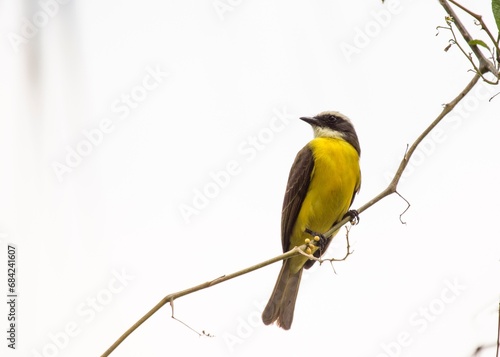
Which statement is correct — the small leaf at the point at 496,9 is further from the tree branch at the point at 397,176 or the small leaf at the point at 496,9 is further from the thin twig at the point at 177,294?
the thin twig at the point at 177,294

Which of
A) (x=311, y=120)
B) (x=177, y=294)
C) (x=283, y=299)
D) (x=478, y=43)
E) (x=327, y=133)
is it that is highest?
(x=311, y=120)

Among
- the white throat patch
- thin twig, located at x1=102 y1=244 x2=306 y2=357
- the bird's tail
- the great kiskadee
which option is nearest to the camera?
thin twig, located at x1=102 y1=244 x2=306 y2=357

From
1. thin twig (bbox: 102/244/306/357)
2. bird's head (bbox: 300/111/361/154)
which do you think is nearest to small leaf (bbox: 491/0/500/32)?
thin twig (bbox: 102/244/306/357)

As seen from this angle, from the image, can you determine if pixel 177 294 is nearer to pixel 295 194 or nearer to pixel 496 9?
pixel 496 9

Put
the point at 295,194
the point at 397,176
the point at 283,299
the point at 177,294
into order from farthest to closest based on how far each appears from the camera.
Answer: the point at 295,194
the point at 283,299
the point at 397,176
the point at 177,294

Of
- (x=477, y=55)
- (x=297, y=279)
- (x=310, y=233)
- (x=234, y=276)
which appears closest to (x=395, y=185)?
(x=477, y=55)

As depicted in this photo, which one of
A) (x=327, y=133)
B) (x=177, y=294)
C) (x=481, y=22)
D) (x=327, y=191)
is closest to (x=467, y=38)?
(x=481, y=22)

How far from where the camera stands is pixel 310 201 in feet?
17.2

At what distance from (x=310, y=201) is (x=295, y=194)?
0.14 m

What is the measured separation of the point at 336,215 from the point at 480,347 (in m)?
3.38

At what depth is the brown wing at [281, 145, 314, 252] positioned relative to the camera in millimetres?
5289

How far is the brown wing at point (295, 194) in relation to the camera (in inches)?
208

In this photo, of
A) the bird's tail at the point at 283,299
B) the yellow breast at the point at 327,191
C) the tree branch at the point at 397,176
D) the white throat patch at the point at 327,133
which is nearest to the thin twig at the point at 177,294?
the tree branch at the point at 397,176

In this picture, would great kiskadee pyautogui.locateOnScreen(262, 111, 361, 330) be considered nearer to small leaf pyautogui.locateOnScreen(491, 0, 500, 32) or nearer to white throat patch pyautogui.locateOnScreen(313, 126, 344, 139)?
white throat patch pyautogui.locateOnScreen(313, 126, 344, 139)
